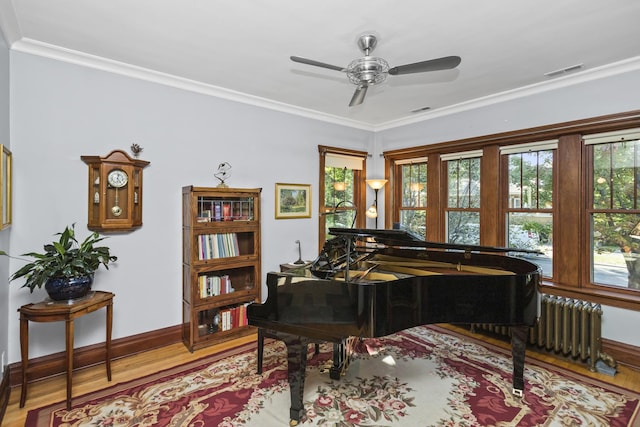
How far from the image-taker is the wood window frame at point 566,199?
3.04 metres

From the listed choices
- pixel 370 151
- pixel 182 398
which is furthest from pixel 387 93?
pixel 182 398

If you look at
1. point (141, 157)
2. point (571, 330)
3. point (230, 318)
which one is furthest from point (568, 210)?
point (141, 157)

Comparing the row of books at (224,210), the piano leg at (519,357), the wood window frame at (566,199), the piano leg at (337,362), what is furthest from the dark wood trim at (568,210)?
the row of books at (224,210)

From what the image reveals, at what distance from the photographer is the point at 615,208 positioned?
3.11m

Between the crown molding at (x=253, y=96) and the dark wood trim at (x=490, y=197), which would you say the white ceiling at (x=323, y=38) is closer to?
the crown molding at (x=253, y=96)

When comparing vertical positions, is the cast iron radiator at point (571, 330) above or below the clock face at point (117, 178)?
below

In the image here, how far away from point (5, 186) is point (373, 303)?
2732mm

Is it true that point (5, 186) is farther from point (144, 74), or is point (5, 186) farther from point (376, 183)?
point (376, 183)

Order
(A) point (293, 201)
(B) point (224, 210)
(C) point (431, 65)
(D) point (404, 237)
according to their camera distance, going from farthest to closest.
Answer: (A) point (293, 201) < (B) point (224, 210) < (D) point (404, 237) < (C) point (431, 65)

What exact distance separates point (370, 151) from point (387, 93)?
1.62m

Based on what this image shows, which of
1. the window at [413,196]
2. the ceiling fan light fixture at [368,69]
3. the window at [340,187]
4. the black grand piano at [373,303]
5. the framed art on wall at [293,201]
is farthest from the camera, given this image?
the window at [413,196]

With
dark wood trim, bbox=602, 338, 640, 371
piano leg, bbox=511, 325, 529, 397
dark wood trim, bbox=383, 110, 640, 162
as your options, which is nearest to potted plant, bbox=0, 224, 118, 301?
piano leg, bbox=511, 325, 529, 397

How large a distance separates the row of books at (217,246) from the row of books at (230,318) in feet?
1.97

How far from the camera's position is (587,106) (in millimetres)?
3115
